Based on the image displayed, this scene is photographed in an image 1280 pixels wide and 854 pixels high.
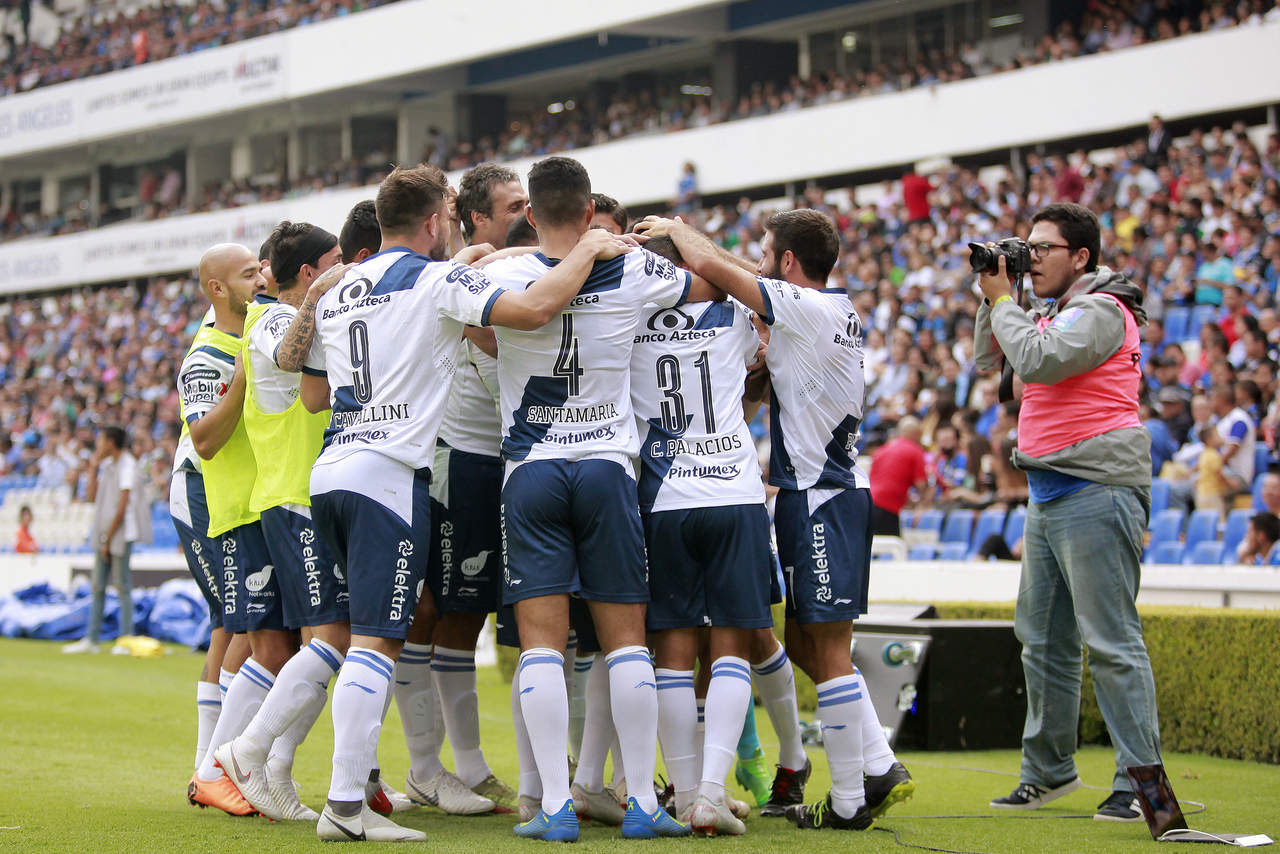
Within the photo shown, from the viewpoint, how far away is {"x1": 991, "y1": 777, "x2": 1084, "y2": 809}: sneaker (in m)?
6.09

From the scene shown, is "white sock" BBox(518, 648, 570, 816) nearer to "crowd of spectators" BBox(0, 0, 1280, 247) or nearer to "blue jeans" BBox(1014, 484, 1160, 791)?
"blue jeans" BBox(1014, 484, 1160, 791)

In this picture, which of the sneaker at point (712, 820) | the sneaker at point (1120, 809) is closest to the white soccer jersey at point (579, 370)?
the sneaker at point (712, 820)

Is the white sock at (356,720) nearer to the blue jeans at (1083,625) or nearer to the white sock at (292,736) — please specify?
the white sock at (292,736)

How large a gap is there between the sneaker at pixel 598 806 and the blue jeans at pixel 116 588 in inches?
389

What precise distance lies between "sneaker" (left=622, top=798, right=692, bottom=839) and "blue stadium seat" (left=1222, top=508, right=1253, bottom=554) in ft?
24.8

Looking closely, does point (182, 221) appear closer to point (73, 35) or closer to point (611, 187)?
point (73, 35)

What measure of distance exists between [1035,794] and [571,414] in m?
2.62

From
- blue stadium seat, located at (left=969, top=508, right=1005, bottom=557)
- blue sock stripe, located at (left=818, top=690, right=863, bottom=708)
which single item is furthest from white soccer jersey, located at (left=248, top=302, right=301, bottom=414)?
blue stadium seat, located at (left=969, top=508, right=1005, bottom=557)

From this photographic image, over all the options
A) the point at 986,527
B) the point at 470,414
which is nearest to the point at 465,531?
the point at 470,414

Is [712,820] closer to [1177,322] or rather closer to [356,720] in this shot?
[356,720]

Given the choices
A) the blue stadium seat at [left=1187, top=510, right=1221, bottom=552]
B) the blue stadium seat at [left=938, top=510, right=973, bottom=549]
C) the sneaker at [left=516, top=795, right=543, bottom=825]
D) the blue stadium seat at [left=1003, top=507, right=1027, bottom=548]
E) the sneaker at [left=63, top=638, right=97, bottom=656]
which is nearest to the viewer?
the sneaker at [left=516, top=795, right=543, bottom=825]

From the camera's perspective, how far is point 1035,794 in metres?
6.11

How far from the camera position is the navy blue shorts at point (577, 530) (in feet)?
16.5

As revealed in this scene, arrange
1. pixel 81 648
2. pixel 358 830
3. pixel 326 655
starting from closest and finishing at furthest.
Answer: pixel 358 830, pixel 326 655, pixel 81 648
